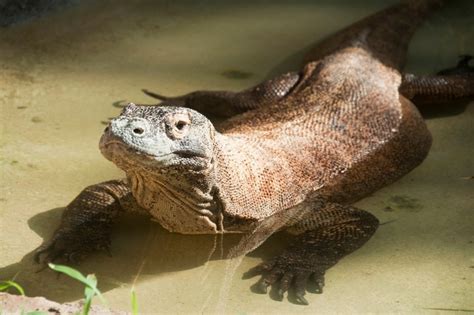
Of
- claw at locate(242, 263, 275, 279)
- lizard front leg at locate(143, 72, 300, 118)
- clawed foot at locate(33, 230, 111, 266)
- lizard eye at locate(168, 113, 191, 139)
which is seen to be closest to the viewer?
lizard eye at locate(168, 113, 191, 139)

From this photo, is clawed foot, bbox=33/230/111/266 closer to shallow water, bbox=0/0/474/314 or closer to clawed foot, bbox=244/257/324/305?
shallow water, bbox=0/0/474/314

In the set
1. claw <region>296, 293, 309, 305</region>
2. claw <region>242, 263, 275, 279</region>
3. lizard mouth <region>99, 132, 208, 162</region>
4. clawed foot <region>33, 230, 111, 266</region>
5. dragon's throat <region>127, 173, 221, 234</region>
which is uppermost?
lizard mouth <region>99, 132, 208, 162</region>

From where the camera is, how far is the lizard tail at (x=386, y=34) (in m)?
7.17

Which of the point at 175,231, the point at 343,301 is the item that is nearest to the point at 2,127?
the point at 175,231

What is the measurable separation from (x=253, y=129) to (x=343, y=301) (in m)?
1.51

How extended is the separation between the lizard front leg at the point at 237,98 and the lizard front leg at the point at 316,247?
1375mm

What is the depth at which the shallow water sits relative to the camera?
16.1ft

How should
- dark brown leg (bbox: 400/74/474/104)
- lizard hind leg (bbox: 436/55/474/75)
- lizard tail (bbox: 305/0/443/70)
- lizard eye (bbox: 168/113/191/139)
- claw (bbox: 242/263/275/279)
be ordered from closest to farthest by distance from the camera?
1. lizard eye (bbox: 168/113/191/139)
2. claw (bbox: 242/263/275/279)
3. dark brown leg (bbox: 400/74/474/104)
4. lizard tail (bbox: 305/0/443/70)
5. lizard hind leg (bbox: 436/55/474/75)

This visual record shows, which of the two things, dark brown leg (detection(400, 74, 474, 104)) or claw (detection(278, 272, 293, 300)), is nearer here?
claw (detection(278, 272, 293, 300))

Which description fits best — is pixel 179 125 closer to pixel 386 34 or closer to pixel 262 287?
pixel 262 287

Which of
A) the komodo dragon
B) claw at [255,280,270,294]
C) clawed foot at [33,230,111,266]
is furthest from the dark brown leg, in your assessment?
clawed foot at [33,230,111,266]

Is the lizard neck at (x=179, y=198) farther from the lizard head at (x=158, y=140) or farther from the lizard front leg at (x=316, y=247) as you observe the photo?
the lizard front leg at (x=316, y=247)

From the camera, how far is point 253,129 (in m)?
5.98

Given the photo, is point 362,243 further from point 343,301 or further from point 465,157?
point 465,157
